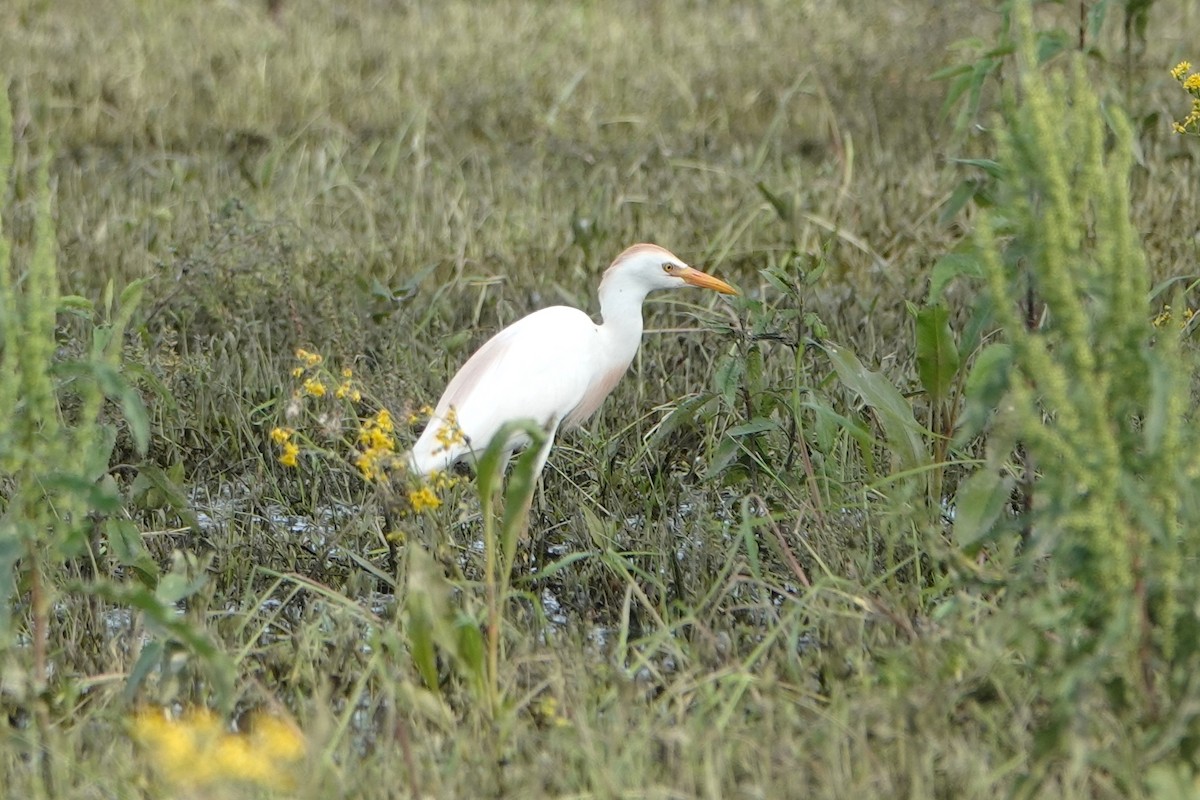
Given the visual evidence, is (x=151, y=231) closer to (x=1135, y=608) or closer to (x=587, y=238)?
(x=587, y=238)

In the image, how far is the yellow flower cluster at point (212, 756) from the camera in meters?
1.80

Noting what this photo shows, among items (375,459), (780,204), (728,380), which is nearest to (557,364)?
(728,380)

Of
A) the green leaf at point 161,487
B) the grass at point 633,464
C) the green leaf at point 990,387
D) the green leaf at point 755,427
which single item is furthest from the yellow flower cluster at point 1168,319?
the green leaf at point 161,487

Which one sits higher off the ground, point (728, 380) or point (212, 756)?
point (212, 756)

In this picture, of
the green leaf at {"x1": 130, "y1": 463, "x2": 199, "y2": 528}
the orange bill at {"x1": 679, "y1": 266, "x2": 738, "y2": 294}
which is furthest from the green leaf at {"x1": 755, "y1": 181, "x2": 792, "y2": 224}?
the green leaf at {"x1": 130, "y1": 463, "x2": 199, "y2": 528}

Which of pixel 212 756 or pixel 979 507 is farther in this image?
pixel 979 507

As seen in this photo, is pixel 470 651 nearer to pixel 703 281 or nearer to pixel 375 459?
pixel 375 459

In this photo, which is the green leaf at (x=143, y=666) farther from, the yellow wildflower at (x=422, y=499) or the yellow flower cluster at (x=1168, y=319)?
the yellow flower cluster at (x=1168, y=319)

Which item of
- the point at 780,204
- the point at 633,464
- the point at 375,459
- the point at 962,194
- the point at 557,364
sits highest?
the point at 962,194

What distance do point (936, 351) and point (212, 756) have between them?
1.71 meters

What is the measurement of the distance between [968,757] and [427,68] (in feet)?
18.8

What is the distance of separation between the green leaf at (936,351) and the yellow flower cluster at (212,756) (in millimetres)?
1472

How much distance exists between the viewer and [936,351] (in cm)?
310

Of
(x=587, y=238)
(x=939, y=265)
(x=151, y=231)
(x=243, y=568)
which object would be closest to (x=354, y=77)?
(x=151, y=231)
